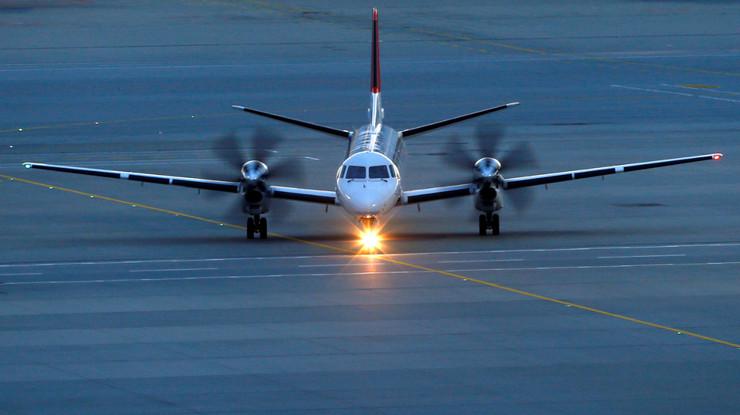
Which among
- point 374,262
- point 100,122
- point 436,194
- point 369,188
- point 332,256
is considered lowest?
point 374,262

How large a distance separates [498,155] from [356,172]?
47.7 feet

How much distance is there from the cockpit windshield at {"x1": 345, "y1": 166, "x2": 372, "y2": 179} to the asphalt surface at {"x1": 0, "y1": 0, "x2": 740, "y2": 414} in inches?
70.1

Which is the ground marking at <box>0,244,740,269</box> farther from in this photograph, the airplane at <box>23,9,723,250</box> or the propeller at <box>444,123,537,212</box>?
the propeller at <box>444,123,537,212</box>

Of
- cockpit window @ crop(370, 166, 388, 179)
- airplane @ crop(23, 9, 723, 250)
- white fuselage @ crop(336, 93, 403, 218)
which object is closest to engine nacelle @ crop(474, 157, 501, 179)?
airplane @ crop(23, 9, 723, 250)

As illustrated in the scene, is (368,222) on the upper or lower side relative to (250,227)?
lower

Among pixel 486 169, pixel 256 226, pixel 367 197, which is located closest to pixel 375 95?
pixel 486 169

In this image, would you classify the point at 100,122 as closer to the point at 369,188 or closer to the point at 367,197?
the point at 369,188

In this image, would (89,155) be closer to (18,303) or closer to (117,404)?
(18,303)

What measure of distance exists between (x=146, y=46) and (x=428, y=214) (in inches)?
2087

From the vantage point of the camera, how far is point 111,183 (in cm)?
4375

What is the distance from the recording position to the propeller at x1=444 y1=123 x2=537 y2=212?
124ft

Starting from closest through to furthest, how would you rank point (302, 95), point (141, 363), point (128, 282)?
point (141, 363)
point (128, 282)
point (302, 95)

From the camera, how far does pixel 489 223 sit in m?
34.2

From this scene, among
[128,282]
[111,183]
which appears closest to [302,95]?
[111,183]
